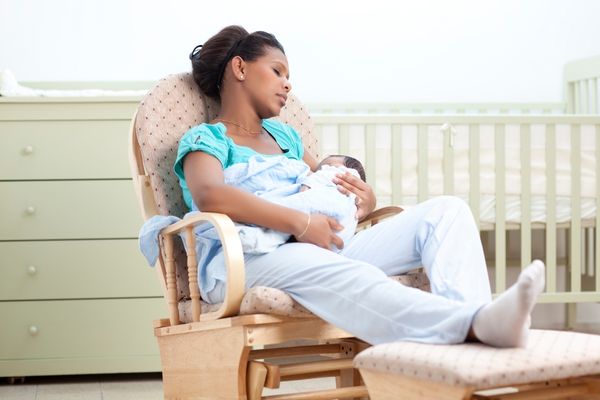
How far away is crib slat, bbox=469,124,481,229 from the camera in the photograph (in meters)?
3.23

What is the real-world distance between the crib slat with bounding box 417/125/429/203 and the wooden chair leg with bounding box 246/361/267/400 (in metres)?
1.54

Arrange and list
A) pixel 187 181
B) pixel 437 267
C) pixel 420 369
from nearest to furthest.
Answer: pixel 420 369 → pixel 437 267 → pixel 187 181

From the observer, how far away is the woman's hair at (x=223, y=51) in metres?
2.07

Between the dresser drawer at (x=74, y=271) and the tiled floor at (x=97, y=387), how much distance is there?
257mm

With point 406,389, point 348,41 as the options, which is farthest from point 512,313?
point 348,41

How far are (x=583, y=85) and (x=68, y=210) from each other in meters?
2.14

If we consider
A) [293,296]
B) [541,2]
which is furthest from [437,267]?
[541,2]

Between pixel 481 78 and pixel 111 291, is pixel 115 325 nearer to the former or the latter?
pixel 111 291

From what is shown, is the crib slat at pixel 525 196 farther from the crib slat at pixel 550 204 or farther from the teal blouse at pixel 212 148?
the teal blouse at pixel 212 148

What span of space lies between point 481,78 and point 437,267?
2.40m

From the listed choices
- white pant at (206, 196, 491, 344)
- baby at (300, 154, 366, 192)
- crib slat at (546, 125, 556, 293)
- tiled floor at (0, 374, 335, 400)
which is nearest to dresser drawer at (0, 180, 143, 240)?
tiled floor at (0, 374, 335, 400)

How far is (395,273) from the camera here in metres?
1.97

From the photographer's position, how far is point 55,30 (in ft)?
12.0

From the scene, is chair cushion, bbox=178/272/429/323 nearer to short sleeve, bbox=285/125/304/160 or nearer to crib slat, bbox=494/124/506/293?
short sleeve, bbox=285/125/304/160
